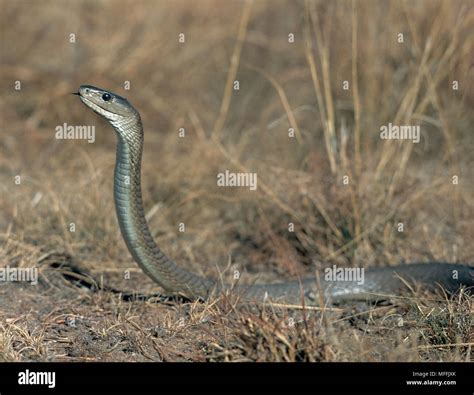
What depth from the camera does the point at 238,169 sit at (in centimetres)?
Answer: 727

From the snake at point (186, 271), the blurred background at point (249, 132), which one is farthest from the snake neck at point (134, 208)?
the blurred background at point (249, 132)

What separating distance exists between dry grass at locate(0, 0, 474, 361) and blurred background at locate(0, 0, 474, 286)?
0.06 ft

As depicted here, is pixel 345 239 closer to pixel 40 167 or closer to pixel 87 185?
pixel 87 185

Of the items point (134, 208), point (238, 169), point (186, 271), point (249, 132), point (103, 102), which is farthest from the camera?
point (249, 132)

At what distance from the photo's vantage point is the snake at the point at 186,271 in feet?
16.1

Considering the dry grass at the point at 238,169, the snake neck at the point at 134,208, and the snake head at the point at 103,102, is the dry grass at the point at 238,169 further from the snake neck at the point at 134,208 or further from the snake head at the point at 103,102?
the snake head at the point at 103,102

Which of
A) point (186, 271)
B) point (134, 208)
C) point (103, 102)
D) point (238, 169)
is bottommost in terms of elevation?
point (186, 271)

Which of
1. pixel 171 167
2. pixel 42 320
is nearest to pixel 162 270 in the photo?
pixel 42 320

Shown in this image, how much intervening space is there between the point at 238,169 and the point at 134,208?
7.59 feet

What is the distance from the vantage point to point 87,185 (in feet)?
22.2

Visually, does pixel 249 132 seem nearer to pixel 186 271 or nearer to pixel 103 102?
pixel 186 271

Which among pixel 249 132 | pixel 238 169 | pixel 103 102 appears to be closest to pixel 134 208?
pixel 103 102
